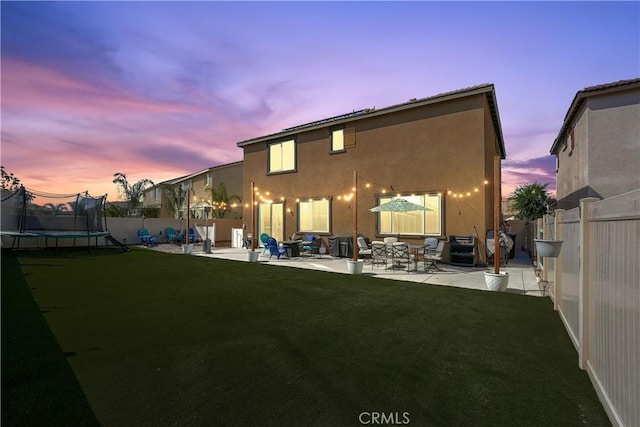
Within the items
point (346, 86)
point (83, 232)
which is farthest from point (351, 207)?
point (83, 232)

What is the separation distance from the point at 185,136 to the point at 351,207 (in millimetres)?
12508

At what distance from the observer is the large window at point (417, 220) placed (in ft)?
35.9

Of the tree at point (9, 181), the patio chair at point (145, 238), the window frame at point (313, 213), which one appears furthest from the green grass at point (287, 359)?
the tree at point (9, 181)

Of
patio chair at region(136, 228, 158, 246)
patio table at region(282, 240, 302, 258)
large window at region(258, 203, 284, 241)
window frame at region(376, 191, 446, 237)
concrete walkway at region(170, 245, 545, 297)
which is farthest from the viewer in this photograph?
patio chair at region(136, 228, 158, 246)

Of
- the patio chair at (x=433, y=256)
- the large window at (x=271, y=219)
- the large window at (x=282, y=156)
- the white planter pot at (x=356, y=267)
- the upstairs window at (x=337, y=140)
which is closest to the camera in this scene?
the white planter pot at (x=356, y=267)

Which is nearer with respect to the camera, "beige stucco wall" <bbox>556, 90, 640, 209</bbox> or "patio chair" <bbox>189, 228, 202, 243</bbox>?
"beige stucco wall" <bbox>556, 90, 640, 209</bbox>

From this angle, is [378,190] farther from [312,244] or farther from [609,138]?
[609,138]

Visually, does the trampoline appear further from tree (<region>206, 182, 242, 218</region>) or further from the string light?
tree (<region>206, 182, 242, 218</region>)

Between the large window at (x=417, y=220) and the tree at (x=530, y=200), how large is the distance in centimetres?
1900

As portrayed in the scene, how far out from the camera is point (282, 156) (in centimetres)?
1586

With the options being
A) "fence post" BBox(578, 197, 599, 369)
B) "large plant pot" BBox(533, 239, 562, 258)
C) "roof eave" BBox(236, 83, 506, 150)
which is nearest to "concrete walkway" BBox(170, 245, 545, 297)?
"large plant pot" BBox(533, 239, 562, 258)

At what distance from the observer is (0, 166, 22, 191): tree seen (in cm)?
2379

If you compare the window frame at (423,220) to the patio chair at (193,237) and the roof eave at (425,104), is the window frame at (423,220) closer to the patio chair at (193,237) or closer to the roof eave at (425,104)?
the roof eave at (425,104)

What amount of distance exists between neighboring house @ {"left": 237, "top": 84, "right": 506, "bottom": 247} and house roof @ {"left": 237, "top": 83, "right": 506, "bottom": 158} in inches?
1.4
